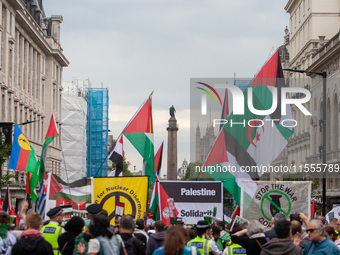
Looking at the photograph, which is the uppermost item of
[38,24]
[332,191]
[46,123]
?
[38,24]

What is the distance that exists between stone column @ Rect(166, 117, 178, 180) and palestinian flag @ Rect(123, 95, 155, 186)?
87.9 metres

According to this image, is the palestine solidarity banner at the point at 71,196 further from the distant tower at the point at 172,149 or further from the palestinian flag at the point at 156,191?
the distant tower at the point at 172,149

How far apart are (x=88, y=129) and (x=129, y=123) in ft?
251

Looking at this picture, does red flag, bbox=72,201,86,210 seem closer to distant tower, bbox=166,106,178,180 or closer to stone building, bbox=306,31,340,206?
stone building, bbox=306,31,340,206

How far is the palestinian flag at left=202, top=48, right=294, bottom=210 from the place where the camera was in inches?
771

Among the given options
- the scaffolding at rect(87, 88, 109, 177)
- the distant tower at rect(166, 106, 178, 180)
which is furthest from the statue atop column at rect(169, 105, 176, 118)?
the scaffolding at rect(87, 88, 109, 177)

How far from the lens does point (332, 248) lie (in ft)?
30.7

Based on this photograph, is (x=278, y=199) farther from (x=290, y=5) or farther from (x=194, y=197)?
(x=290, y=5)

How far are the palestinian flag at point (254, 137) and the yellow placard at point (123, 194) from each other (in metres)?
3.61

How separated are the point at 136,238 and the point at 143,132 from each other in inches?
389

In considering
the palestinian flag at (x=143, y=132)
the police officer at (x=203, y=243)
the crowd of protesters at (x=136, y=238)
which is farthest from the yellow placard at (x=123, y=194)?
the police officer at (x=203, y=243)

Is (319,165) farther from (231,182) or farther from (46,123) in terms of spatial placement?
(231,182)

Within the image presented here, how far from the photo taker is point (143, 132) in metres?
20.5

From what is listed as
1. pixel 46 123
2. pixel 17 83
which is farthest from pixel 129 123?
pixel 46 123
